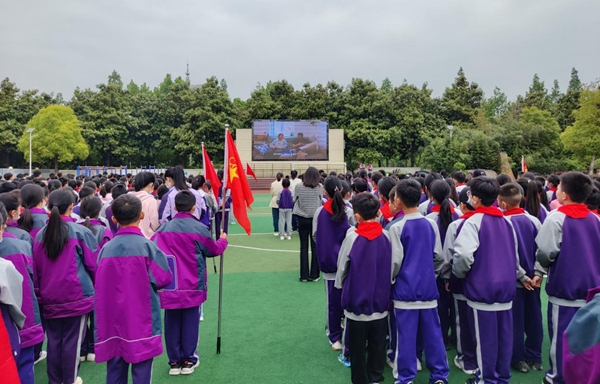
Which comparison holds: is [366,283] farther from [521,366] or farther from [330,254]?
[521,366]

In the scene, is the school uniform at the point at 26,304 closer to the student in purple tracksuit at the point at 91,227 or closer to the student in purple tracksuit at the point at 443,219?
the student in purple tracksuit at the point at 91,227

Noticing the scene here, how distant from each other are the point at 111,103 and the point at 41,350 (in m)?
36.7

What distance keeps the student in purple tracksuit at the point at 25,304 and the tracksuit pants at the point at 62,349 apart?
1.32ft

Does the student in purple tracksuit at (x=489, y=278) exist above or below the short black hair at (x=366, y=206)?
below

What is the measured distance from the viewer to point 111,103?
37.1 m

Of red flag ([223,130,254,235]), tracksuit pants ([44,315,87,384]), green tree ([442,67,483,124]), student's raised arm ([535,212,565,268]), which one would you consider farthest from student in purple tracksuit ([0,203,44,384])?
green tree ([442,67,483,124])

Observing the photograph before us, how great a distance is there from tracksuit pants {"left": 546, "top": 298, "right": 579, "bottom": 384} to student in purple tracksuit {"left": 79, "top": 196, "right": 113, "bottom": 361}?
4.20 m

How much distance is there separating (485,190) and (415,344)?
145cm

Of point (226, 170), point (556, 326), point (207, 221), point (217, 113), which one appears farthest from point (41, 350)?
point (217, 113)

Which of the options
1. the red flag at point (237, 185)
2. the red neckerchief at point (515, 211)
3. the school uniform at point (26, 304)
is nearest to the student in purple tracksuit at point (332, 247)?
the red flag at point (237, 185)

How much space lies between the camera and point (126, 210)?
3.17 meters

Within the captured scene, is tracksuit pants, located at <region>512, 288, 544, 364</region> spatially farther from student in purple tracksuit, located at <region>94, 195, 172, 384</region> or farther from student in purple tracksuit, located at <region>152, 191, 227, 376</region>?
student in purple tracksuit, located at <region>94, 195, 172, 384</region>

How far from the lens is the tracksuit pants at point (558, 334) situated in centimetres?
351

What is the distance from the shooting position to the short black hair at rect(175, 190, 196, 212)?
13.1 feet
